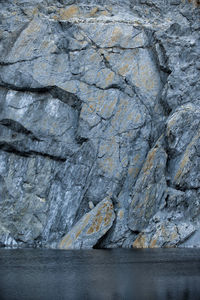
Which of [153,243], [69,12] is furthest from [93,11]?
[153,243]

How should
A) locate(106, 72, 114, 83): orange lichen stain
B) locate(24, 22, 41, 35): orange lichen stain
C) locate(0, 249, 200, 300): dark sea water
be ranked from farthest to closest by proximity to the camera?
locate(24, 22, 41, 35): orange lichen stain → locate(106, 72, 114, 83): orange lichen stain → locate(0, 249, 200, 300): dark sea water

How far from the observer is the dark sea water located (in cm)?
2547

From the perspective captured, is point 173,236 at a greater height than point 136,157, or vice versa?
point 136,157

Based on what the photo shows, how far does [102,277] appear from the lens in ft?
104

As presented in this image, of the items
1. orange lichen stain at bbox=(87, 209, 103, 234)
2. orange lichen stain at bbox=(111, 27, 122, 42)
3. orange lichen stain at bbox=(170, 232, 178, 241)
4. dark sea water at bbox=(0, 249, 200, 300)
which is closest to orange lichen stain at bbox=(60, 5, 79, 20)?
orange lichen stain at bbox=(111, 27, 122, 42)

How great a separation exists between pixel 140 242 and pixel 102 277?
84.9ft

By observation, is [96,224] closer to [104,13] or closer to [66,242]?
[66,242]

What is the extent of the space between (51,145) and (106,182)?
31.6ft

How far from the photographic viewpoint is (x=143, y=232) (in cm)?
5716

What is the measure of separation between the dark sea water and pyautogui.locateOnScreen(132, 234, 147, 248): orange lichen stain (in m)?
11.3

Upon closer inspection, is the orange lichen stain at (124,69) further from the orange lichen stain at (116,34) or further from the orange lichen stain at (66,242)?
the orange lichen stain at (66,242)

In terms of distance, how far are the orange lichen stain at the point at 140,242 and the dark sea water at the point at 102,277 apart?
1128 centimetres

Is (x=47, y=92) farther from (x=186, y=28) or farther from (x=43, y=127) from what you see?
(x=186, y=28)

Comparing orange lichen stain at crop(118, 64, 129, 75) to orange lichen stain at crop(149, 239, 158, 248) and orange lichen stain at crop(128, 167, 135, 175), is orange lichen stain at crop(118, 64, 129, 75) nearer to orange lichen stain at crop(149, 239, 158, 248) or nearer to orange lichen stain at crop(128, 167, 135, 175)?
orange lichen stain at crop(128, 167, 135, 175)
